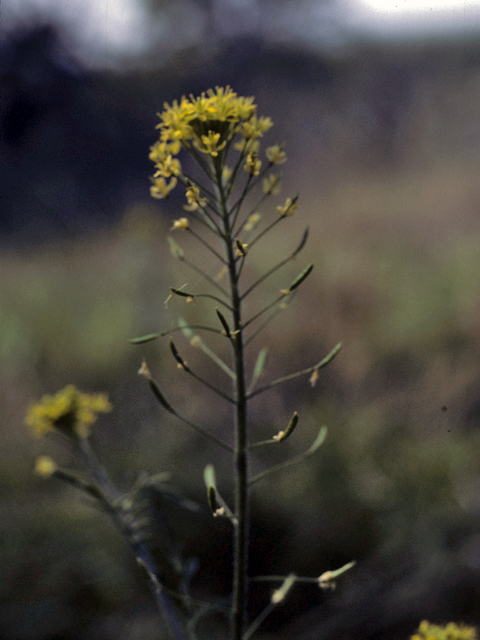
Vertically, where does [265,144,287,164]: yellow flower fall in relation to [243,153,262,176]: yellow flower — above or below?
above

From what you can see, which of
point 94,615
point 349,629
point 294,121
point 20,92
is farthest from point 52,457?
point 294,121

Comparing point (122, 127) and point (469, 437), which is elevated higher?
point (122, 127)

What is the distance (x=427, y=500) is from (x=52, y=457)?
9.41ft

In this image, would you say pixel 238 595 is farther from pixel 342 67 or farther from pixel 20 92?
pixel 342 67

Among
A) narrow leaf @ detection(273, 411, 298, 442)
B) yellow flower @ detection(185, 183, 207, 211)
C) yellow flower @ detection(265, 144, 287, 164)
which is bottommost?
narrow leaf @ detection(273, 411, 298, 442)

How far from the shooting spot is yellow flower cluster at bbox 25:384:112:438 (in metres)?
1.15

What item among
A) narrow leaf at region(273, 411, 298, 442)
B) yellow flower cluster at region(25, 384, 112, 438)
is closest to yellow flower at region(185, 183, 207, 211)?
narrow leaf at region(273, 411, 298, 442)

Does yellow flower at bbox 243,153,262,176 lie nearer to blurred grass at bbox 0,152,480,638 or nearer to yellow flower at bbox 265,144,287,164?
yellow flower at bbox 265,144,287,164

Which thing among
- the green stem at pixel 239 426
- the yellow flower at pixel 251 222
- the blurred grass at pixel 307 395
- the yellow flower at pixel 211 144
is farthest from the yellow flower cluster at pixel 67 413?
the yellow flower at pixel 211 144

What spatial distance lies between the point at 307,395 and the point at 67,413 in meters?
2.92

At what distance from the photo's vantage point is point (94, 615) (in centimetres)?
192

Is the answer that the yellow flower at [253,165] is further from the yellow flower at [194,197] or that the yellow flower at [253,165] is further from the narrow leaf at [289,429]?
the narrow leaf at [289,429]

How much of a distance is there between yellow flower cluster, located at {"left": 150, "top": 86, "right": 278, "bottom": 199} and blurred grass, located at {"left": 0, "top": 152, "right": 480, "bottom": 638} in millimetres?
208

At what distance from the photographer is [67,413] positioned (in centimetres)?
117
